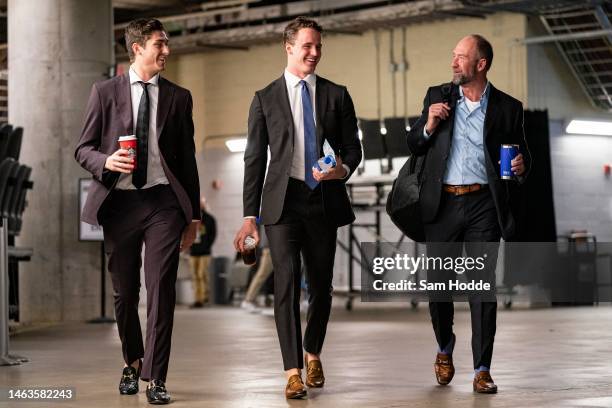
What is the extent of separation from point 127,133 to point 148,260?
0.59 metres

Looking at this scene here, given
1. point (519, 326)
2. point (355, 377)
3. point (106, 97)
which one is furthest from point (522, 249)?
point (106, 97)

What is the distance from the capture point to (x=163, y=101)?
623 cm

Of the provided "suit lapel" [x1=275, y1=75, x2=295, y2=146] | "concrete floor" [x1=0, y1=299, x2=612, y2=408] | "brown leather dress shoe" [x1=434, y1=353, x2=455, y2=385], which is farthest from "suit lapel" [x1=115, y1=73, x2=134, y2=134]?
"brown leather dress shoe" [x1=434, y1=353, x2=455, y2=385]

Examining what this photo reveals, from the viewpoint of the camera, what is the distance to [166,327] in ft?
19.9

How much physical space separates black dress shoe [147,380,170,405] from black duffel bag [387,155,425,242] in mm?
1495

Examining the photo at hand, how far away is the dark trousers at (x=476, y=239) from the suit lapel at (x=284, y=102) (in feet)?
2.67

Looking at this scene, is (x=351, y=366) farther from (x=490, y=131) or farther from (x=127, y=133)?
(x=127, y=133)

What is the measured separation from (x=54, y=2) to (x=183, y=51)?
30.9ft

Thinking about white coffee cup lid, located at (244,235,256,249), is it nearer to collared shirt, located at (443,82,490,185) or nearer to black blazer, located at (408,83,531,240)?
black blazer, located at (408,83,531,240)

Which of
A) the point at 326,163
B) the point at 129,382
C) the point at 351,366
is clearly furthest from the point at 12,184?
the point at 326,163

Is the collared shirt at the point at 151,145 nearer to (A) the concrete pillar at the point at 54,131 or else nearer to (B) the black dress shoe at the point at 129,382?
(B) the black dress shoe at the point at 129,382

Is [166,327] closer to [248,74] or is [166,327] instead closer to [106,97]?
[106,97]

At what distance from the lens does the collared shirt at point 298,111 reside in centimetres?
639

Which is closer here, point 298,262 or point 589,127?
point 298,262
